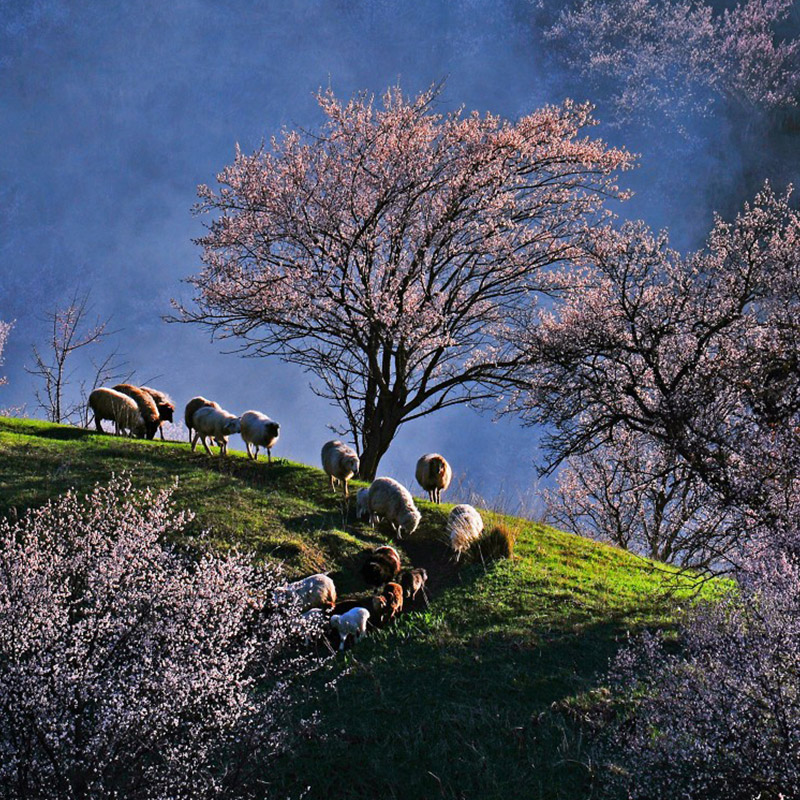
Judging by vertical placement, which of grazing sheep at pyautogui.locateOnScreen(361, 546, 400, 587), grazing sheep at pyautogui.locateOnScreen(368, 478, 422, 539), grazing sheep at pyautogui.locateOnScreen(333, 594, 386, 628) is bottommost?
grazing sheep at pyautogui.locateOnScreen(333, 594, 386, 628)

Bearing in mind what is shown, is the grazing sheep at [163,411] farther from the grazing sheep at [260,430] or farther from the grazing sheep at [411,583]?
the grazing sheep at [411,583]

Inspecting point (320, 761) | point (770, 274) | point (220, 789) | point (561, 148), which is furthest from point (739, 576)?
point (561, 148)

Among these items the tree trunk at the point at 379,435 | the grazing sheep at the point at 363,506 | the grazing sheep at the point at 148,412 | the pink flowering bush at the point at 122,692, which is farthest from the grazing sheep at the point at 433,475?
the pink flowering bush at the point at 122,692

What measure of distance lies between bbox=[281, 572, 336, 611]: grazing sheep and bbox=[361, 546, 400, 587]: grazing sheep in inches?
34.1

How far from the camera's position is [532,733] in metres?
7.73

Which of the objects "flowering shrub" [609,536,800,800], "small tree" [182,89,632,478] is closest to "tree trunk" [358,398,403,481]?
"small tree" [182,89,632,478]

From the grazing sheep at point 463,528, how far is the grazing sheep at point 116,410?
14.3 m

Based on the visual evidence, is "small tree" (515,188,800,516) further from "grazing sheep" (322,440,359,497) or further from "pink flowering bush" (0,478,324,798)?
"pink flowering bush" (0,478,324,798)

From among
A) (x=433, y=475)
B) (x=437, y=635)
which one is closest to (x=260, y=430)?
(x=433, y=475)

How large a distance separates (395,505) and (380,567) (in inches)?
116

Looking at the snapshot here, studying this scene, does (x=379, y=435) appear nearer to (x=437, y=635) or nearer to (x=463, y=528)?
(x=463, y=528)

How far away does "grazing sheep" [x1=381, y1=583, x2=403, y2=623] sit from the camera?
10680 mm

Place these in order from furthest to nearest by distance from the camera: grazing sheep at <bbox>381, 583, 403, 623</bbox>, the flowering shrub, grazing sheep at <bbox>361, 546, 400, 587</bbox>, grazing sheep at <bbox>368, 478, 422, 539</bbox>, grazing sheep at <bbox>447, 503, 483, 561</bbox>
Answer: grazing sheep at <bbox>368, 478, 422, 539</bbox>, grazing sheep at <bbox>447, 503, 483, 561</bbox>, grazing sheep at <bbox>361, 546, 400, 587</bbox>, grazing sheep at <bbox>381, 583, 403, 623</bbox>, the flowering shrub

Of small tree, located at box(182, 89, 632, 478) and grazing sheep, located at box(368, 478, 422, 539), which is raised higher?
small tree, located at box(182, 89, 632, 478)
